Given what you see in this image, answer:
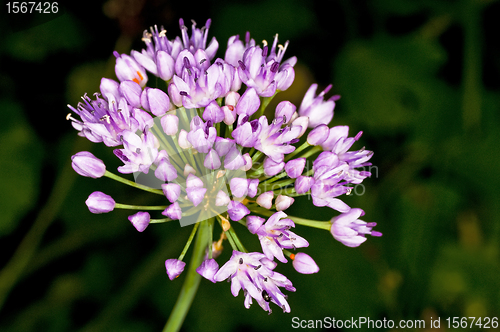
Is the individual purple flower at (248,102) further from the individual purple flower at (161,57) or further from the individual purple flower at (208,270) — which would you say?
the individual purple flower at (208,270)

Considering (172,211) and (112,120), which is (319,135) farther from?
(112,120)

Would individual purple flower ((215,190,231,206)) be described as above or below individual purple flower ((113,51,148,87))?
below

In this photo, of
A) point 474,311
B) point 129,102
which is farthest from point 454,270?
point 129,102

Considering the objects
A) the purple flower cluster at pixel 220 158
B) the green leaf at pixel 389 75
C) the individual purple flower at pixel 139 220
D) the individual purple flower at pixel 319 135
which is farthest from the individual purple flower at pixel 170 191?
the green leaf at pixel 389 75

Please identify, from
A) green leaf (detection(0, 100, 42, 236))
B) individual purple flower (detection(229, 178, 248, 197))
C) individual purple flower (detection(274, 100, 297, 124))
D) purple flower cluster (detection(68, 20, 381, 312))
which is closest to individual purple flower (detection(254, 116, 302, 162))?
purple flower cluster (detection(68, 20, 381, 312))

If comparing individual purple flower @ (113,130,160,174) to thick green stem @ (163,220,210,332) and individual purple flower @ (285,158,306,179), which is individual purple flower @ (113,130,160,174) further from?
individual purple flower @ (285,158,306,179)

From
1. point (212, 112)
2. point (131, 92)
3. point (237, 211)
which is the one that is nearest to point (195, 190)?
point (237, 211)

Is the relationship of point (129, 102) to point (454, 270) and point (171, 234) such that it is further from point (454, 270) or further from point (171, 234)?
point (454, 270)
